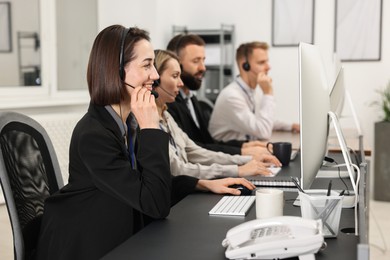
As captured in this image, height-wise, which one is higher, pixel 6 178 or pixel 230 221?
pixel 6 178

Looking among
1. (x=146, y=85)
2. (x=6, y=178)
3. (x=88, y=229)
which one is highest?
(x=146, y=85)

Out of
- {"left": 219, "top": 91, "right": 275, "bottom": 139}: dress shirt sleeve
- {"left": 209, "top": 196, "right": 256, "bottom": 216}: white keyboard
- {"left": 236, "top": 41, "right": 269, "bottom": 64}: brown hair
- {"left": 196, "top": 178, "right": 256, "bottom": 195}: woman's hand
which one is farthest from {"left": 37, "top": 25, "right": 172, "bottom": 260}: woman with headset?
{"left": 236, "top": 41, "right": 269, "bottom": 64}: brown hair

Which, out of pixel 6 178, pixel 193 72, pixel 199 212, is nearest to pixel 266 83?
pixel 193 72

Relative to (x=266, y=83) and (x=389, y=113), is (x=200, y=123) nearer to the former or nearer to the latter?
(x=266, y=83)

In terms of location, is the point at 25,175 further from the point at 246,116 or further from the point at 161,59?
the point at 246,116

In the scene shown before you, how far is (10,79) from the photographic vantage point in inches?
173

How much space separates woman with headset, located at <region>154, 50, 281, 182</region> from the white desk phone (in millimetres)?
1070

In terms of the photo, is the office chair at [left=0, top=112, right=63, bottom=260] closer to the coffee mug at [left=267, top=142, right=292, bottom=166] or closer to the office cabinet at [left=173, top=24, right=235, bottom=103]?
the coffee mug at [left=267, top=142, right=292, bottom=166]

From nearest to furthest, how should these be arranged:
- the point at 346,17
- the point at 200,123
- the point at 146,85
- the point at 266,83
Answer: the point at 146,85 < the point at 200,123 < the point at 266,83 < the point at 346,17

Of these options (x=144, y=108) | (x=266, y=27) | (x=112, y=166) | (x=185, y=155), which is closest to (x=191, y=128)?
(x=185, y=155)

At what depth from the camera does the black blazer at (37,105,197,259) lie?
151cm

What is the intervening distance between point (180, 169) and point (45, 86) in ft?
8.99

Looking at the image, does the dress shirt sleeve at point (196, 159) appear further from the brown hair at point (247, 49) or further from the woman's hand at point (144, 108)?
the brown hair at point (247, 49)

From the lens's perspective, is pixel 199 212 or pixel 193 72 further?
pixel 193 72
